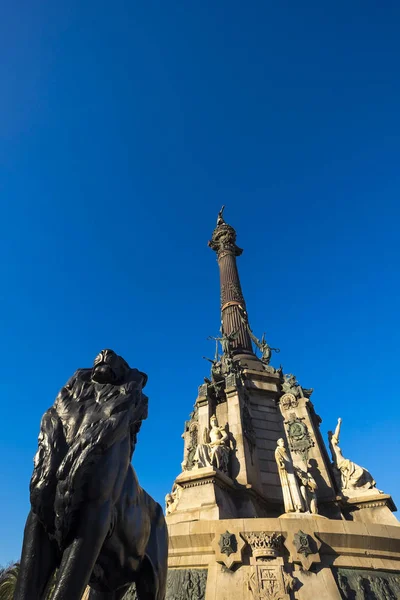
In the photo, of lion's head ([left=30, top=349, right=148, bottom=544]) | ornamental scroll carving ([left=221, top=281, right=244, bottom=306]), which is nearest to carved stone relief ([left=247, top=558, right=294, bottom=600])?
lion's head ([left=30, top=349, right=148, bottom=544])

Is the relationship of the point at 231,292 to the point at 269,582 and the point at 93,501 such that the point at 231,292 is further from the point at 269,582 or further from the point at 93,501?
the point at 93,501

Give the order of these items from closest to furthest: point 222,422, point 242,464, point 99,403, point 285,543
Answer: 1. point 99,403
2. point 285,543
3. point 242,464
4. point 222,422

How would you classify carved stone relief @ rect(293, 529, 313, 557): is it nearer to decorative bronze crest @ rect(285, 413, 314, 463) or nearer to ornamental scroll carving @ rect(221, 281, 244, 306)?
decorative bronze crest @ rect(285, 413, 314, 463)

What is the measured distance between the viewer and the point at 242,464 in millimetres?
14359

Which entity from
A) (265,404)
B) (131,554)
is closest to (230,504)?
(265,404)

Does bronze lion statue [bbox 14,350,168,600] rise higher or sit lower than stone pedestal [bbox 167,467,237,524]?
lower

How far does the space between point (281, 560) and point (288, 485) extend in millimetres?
4390

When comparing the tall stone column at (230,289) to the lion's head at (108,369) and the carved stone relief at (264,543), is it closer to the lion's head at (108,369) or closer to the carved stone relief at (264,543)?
the carved stone relief at (264,543)

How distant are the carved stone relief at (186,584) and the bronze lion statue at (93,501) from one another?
17.4 ft

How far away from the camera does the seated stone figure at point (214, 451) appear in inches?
546

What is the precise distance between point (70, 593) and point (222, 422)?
15091 mm

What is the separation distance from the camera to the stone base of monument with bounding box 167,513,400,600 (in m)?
7.56

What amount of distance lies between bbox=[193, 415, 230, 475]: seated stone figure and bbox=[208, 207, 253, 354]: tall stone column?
24.3 ft

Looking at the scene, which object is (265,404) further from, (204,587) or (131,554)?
(131,554)
